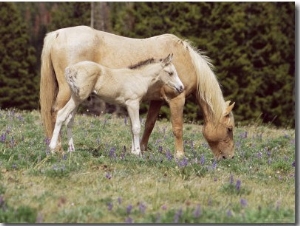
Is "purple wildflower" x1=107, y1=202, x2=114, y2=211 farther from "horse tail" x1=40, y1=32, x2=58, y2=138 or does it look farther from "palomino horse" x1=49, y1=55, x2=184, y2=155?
"horse tail" x1=40, y1=32, x2=58, y2=138

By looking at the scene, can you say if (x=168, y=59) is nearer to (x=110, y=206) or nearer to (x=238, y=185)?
(x=238, y=185)

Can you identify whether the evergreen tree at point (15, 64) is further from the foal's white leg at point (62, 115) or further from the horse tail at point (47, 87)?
the foal's white leg at point (62, 115)

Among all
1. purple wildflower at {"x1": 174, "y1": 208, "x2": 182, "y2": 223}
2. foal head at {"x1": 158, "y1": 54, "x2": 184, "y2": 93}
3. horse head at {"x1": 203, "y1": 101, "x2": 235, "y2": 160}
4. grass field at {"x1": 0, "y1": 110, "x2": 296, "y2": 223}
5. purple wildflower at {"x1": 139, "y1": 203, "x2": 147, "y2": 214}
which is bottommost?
horse head at {"x1": 203, "y1": 101, "x2": 235, "y2": 160}

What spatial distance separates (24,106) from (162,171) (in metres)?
23.2

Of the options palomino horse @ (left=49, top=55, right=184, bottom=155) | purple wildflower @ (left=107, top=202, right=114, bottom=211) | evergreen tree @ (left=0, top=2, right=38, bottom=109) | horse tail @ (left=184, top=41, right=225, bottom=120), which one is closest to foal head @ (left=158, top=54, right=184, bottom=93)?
palomino horse @ (left=49, top=55, right=184, bottom=155)

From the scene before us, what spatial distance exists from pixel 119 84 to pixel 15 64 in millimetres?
23658

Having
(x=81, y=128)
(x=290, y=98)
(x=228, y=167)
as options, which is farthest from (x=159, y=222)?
(x=290, y=98)

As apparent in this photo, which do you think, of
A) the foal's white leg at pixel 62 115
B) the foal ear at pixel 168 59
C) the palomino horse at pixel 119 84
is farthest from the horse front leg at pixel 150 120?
the foal's white leg at pixel 62 115

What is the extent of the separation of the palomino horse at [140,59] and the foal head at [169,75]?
0.47 m

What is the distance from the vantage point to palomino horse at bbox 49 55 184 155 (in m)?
9.35

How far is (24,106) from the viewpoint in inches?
1224

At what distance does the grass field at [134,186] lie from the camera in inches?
262

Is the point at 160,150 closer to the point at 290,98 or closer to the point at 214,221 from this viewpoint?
the point at 214,221

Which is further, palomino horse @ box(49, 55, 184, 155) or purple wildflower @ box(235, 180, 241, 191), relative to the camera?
palomino horse @ box(49, 55, 184, 155)
